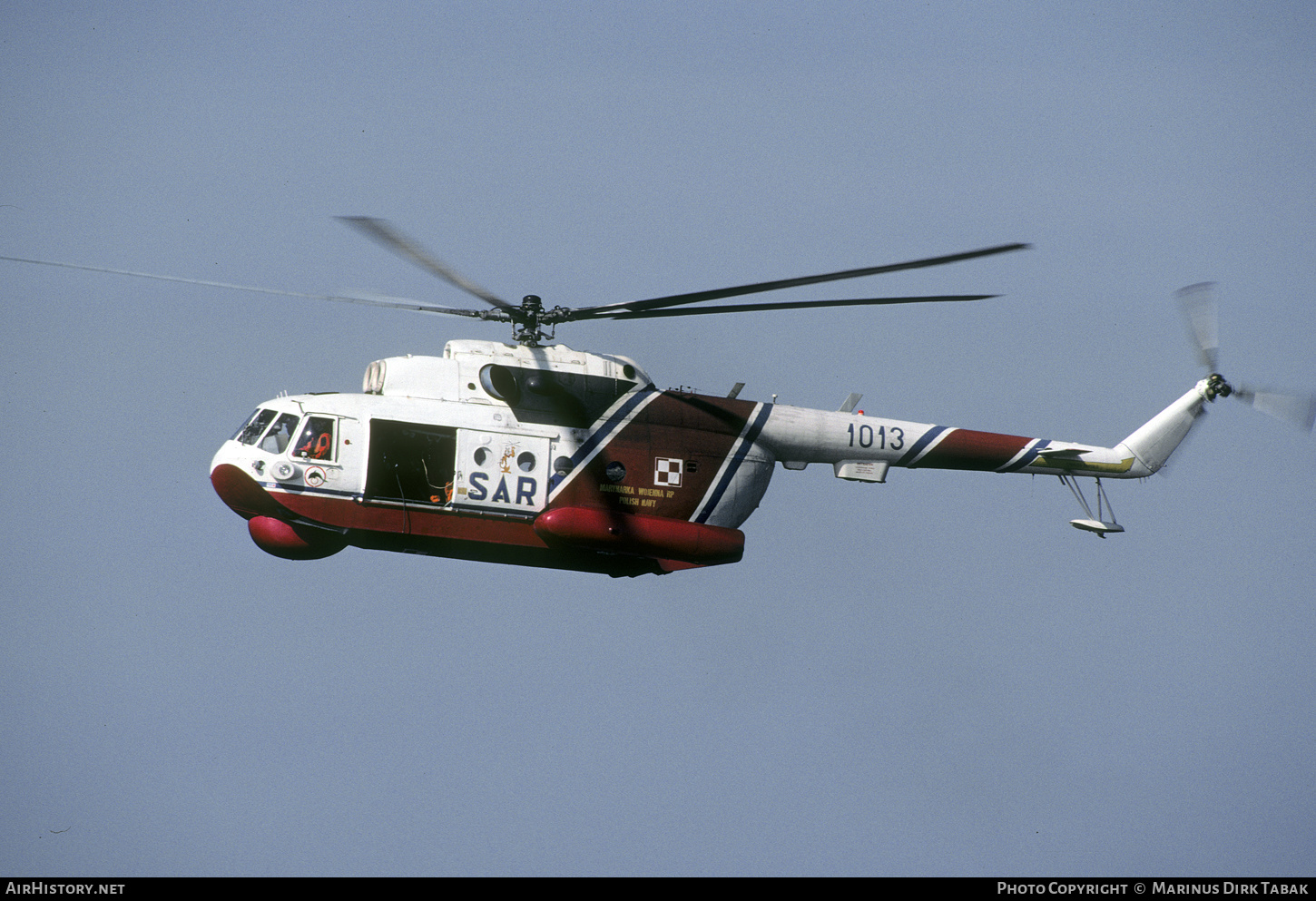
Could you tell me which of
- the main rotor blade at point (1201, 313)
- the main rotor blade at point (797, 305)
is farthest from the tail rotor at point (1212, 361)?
the main rotor blade at point (797, 305)

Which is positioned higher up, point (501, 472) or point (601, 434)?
point (601, 434)

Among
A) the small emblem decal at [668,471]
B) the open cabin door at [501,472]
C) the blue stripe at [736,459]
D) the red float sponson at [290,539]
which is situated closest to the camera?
the red float sponson at [290,539]

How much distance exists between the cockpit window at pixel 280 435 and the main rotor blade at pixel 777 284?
14.9 feet

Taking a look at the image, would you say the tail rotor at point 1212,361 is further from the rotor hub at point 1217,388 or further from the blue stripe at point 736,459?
the blue stripe at point 736,459

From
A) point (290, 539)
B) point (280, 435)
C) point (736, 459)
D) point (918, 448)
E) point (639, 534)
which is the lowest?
point (290, 539)

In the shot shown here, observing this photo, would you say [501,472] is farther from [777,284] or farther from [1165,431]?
[1165,431]

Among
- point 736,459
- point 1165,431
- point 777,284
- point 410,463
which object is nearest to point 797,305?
point 777,284

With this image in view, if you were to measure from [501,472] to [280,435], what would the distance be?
125 inches

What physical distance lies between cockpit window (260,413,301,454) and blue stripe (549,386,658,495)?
3.75m

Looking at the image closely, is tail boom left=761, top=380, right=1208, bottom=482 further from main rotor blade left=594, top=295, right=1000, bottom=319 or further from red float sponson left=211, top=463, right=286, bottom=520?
red float sponson left=211, top=463, right=286, bottom=520

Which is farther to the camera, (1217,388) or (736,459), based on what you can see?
(1217,388)

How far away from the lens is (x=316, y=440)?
1872cm

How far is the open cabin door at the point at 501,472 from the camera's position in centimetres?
1888
